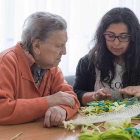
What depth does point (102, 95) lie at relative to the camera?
1.46m

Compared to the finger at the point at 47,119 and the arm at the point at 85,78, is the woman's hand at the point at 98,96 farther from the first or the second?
the finger at the point at 47,119

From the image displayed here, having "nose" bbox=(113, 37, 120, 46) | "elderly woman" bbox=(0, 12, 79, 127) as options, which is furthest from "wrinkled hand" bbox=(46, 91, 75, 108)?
"nose" bbox=(113, 37, 120, 46)

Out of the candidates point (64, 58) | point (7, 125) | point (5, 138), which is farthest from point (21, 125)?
point (64, 58)

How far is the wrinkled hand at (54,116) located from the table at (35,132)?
3cm

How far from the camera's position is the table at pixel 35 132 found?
94 cm

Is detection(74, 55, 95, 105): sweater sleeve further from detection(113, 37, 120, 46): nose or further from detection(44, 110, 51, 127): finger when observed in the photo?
detection(44, 110, 51, 127): finger

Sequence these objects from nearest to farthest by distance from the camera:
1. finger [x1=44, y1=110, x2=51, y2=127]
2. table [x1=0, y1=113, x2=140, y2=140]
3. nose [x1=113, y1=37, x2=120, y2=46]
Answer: table [x1=0, y1=113, x2=140, y2=140] → finger [x1=44, y1=110, x2=51, y2=127] → nose [x1=113, y1=37, x2=120, y2=46]

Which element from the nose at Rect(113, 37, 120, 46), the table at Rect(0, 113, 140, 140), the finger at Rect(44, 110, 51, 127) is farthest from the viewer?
the nose at Rect(113, 37, 120, 46)

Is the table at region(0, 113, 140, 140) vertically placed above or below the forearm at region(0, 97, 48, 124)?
below

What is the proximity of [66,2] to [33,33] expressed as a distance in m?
1.18

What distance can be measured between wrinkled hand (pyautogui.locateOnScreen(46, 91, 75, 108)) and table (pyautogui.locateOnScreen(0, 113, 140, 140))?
0.38ft

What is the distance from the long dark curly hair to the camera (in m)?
1.69

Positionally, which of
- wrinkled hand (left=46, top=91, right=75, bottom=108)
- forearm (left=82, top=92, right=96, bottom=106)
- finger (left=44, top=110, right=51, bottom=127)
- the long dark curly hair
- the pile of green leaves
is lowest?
forearm (left=82, top=92, right=96, bottom=106)

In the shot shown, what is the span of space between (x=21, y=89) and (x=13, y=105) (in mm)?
173
